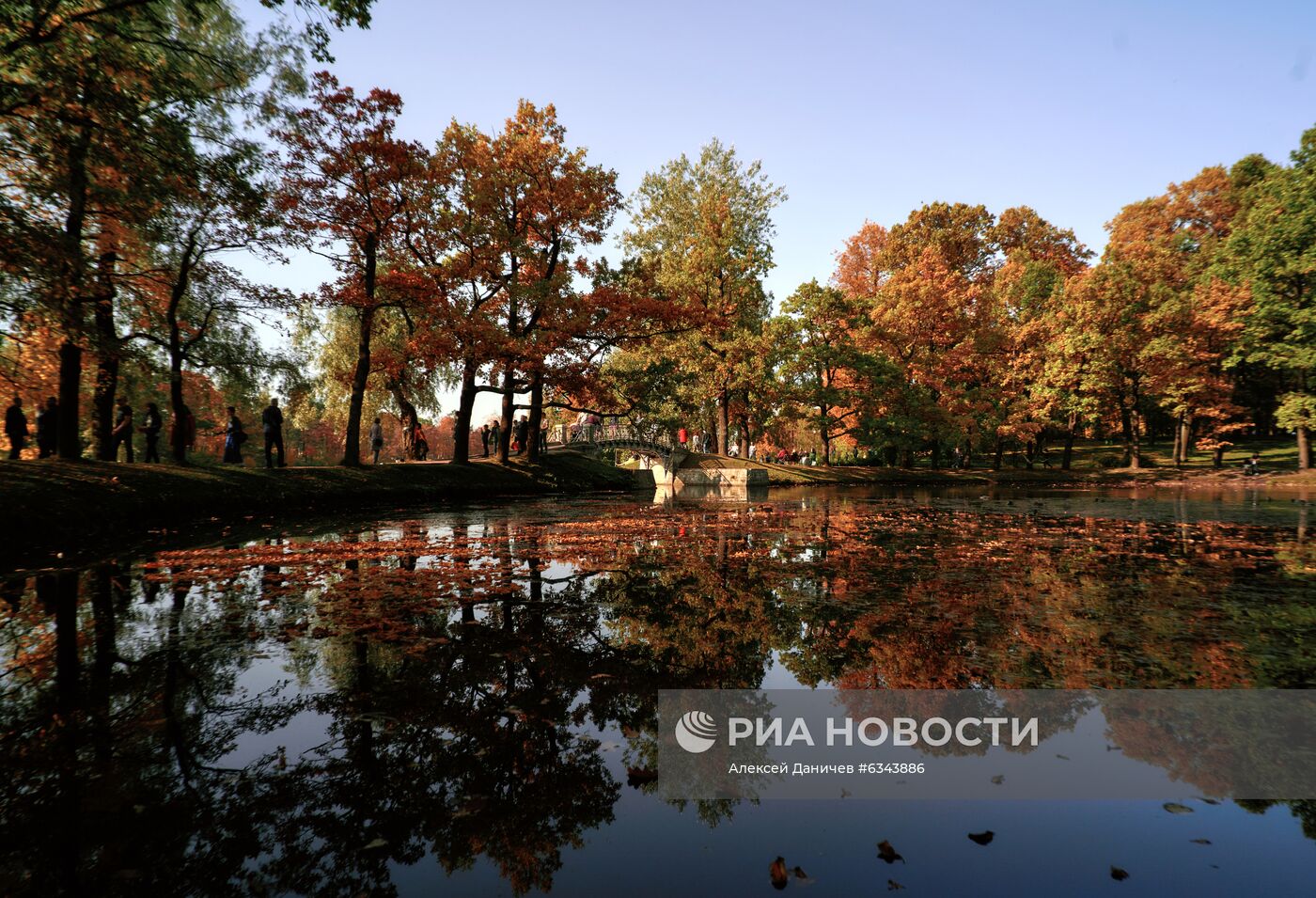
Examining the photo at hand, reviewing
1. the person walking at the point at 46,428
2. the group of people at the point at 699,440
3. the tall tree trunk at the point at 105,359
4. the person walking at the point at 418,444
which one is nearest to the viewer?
the tall tree trunk at the point at 105,359

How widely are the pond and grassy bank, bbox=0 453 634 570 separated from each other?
3.81 m

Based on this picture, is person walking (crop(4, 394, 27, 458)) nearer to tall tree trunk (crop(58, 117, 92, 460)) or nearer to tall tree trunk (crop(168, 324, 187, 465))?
tall tree trunk (crop(168, 324, 187, 465))

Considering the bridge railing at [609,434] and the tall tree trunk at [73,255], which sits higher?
the tall tree trunk at [73,255]

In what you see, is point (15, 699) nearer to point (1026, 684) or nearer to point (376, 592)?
point (376, 592)

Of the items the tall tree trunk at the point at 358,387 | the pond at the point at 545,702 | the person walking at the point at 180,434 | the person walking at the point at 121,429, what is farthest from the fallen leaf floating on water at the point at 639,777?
the person walking at the point at 121,429

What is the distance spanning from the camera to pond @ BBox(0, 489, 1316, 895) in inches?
100

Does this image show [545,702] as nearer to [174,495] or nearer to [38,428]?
[174,495]

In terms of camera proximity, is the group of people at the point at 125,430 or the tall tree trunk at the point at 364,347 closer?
the group of people at the point at 125,430

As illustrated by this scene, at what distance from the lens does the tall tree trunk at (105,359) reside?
39.4 ft

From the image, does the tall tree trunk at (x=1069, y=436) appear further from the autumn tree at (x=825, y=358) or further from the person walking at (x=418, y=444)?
the person walking at (x=418, y=444)

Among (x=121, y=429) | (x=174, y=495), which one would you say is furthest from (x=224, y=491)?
(x=121, y=429)

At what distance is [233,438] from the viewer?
2053 cm

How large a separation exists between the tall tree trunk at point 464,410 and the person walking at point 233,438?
797 cm

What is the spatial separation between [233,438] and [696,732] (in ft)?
73.6
